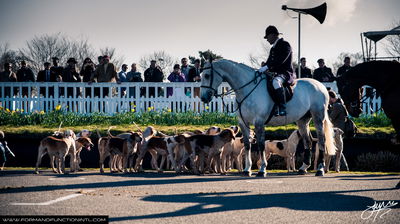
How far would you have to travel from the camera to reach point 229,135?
14172mm

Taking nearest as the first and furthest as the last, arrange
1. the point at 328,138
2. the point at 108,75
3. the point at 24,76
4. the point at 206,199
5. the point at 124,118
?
the point at 206,199, the point at 328,138, the point at 124,118, the point at 108,75, the point at 24,76

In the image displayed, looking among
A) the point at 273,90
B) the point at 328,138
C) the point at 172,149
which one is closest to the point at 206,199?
the point at 273,90

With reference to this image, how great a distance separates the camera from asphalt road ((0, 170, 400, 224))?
25.0 feet

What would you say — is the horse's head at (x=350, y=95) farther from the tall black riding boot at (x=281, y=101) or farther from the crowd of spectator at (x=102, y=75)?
the crowd of spectator at (x=102, y=75)

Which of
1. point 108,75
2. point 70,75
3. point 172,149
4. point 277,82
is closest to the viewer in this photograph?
point 277,82

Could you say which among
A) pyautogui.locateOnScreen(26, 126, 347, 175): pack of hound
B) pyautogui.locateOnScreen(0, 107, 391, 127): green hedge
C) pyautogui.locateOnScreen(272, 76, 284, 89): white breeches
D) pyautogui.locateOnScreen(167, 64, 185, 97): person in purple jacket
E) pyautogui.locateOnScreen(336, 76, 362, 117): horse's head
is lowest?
pyautogui.locateOnScreen(26, 126, 347, 175): pack of hound

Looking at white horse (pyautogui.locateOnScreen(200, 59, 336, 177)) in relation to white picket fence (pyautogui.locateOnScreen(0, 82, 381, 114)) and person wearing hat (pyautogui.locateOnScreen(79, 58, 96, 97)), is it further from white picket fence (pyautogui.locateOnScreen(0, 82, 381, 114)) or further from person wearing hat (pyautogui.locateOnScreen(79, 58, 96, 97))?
person wearing hat (pyautogui.locateOnScreen(79, 58, 96, 97))

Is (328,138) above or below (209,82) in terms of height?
below

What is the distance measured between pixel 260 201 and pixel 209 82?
186 inches

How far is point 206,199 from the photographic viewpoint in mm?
9117

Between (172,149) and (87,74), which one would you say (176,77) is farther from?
(172,149)

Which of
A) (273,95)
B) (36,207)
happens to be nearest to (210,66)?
(273,95)

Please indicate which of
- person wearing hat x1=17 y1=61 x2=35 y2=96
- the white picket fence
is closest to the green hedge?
the white picket fence
